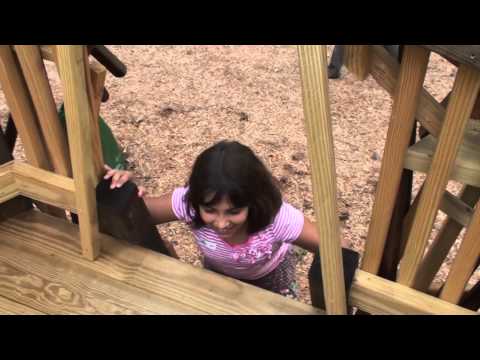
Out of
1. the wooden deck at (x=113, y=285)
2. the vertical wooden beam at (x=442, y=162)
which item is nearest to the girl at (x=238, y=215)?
the wooden deck at (x=113, y=285)

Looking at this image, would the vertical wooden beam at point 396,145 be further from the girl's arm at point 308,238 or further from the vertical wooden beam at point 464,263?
the girl's arm at point 308,238

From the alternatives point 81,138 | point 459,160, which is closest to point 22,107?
point 81,138

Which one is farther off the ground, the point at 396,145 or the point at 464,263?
the point at 396,145

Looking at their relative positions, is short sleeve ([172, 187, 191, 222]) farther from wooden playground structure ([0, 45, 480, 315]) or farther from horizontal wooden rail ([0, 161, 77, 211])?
horizontal wooden rail ([0, 161, 77, 211])

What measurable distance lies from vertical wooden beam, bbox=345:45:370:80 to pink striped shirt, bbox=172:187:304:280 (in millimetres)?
941

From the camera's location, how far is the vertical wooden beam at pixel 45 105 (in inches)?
52.6

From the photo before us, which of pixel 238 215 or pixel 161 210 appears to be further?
pixel 161 210

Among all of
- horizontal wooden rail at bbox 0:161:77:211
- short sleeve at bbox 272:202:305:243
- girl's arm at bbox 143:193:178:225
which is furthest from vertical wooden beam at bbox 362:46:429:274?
girl's arm at bbox 143:193:178:225

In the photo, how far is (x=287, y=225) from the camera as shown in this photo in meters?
1.89

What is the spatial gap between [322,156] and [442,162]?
255 mm

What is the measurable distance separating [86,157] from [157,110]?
2.80 meters

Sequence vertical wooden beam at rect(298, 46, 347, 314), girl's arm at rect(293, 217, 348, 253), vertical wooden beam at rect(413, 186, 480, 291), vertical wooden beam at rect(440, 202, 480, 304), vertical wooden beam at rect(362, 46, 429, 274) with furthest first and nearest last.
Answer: girl's arm at rect(293, 217, 348, 253)
vertical wooden beam at rect(413, 186, 480, 291)
vertical wooden beam at rect(440, 202, 480, 304)
vertical wooden beam at rect(362, 46, 429, 274)
vertical wooden beam at rect(298, 46, 347, 314)

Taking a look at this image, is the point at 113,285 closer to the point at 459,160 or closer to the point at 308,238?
the point at 308,238

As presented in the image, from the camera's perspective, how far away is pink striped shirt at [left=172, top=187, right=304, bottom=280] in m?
1.89
